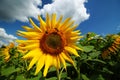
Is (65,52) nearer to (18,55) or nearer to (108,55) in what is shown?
(108,55)

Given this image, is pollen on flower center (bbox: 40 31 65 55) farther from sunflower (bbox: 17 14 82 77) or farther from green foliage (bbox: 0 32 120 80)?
green foliage (bbox: 0 32 120 80)

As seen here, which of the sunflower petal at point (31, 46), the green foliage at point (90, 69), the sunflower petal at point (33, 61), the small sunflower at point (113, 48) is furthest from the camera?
the small sunflower at point (113, 48)

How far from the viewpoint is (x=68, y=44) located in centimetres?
356

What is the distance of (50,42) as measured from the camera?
3.67 metres

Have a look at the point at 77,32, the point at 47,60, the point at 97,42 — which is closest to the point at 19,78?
the point at 47,60

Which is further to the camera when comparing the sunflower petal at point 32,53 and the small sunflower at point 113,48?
the small sunflower at point 113,48

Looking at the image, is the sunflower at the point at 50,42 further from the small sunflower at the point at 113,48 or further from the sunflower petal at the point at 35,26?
the small sunflower at the point at 113,48

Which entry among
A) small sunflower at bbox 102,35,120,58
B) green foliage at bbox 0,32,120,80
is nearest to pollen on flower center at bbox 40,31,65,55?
green foliage at bbox 0,32,120,80

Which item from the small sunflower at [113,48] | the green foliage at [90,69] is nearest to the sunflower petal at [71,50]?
the green foliage at [90,69]

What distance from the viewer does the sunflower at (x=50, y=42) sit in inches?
137

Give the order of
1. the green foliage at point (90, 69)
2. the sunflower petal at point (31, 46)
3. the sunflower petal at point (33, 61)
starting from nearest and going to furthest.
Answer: the sunflower petal at point (33, 61) < the sunflower petal at point (31, 46) < the green foliage at point (90, 69)

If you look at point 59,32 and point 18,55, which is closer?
point 59,32

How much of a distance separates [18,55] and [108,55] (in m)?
1.49

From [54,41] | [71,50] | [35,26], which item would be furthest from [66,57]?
[35,26]
